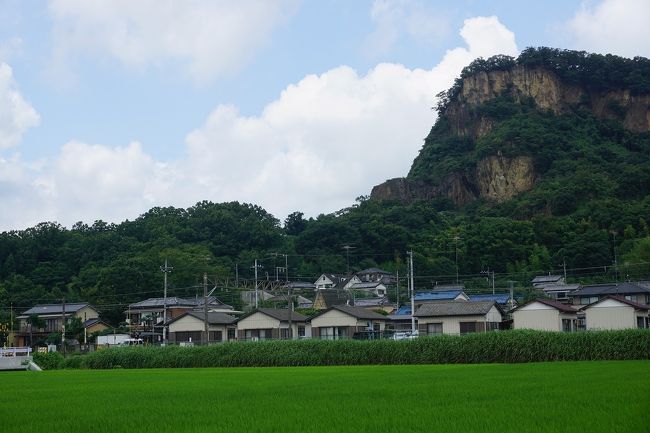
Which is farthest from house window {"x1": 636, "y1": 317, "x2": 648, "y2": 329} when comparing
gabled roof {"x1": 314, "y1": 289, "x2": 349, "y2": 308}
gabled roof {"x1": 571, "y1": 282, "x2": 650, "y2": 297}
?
gabled roof {"x1": 314, "y1": 289, "x2": 349, "y2": 308}

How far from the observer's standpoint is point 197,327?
187 ft

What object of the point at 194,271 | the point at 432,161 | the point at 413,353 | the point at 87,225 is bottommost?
the point at 413,353

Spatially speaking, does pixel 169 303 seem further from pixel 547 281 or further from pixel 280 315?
pixel 547 281

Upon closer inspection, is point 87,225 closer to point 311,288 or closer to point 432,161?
point 311,288

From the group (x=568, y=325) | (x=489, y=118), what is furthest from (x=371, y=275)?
(x=489, y=118)

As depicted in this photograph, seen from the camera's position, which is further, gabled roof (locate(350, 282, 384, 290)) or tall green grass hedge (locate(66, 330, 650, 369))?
gabled roof (locate(350, 282, 384, 290))

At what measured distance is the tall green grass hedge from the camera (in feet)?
95.2

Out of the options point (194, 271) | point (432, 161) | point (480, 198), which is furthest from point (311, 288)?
point (432, 161)

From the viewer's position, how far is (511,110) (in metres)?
133

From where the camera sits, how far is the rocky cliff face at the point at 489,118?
393ft

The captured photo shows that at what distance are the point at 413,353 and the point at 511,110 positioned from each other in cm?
10712

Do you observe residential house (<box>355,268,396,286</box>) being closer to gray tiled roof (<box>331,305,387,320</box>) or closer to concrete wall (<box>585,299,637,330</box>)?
gray tiled roof (<box>331,305,387,320</box>)

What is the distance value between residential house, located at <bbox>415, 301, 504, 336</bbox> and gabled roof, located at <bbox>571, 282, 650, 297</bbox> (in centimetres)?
1314

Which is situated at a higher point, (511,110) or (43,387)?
(511,110)
